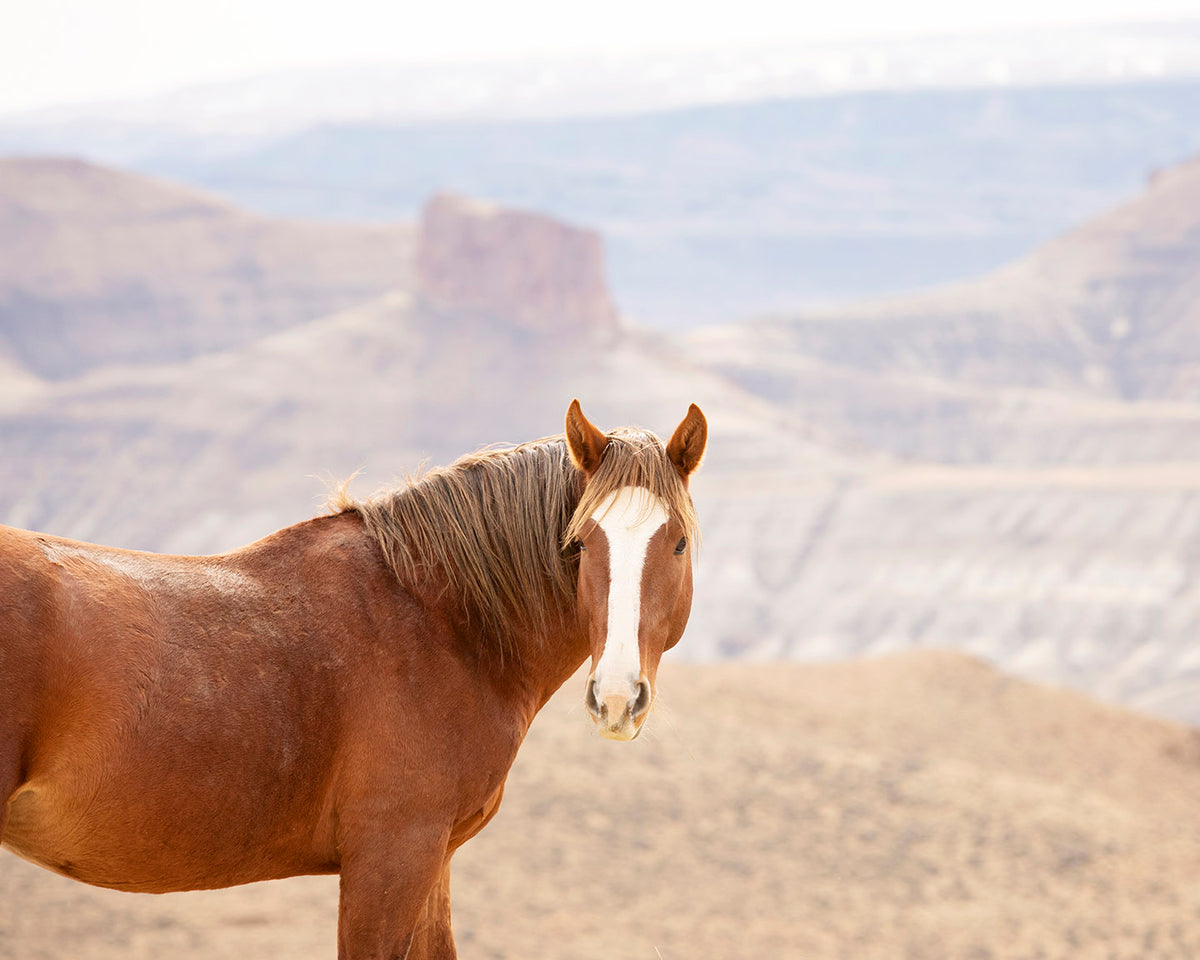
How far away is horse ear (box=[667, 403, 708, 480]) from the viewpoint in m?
4.56

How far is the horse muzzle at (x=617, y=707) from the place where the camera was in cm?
403

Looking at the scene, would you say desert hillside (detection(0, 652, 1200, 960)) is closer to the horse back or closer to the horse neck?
the horse neck

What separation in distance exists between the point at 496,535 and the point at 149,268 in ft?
379

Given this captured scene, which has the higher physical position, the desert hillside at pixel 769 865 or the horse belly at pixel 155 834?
the horse belly at pixel 155 834

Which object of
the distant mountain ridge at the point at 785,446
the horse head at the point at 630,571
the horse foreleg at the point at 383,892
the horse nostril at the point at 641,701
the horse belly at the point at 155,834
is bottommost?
the distant mountain ridge at the point at 785,446

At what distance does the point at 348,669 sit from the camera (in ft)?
14.8

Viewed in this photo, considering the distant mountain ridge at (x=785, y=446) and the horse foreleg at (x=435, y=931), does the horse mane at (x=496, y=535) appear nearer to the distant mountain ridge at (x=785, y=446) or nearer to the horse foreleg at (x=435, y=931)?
the horse foreleg at (x=435, y=931)

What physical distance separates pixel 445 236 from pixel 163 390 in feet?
73.1

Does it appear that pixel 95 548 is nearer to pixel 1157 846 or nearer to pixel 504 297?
pixel 1157 846

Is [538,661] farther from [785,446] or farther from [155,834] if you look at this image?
[785,446]

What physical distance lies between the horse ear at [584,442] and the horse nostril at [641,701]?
0.83 metres

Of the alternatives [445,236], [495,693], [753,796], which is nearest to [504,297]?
[445,236]

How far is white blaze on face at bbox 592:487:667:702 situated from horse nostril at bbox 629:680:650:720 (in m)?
0.02

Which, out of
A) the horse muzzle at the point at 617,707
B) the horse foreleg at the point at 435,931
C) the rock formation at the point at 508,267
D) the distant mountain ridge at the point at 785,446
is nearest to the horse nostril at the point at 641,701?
the horse muzzle at the point at 617,707
